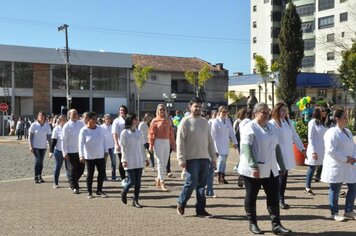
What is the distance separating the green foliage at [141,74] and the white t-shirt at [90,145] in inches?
1791

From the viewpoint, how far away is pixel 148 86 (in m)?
61.6

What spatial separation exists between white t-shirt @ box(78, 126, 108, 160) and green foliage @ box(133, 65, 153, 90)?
45.5 m

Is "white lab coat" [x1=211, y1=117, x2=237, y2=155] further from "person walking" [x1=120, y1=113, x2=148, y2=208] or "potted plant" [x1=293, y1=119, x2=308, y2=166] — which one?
"potted plant" [x1=293, y1=119, x2=308, y2=166]

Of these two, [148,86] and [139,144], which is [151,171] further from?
[148,86]

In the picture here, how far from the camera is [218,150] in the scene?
11.7 meters

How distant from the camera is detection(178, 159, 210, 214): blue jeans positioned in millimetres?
8406

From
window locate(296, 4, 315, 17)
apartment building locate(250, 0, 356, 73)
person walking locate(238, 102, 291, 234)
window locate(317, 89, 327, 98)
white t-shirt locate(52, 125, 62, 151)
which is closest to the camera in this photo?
person walking locate(238, 102, 291, 234)

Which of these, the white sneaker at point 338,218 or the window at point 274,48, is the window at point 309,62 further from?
the white sneaker at point 338,218

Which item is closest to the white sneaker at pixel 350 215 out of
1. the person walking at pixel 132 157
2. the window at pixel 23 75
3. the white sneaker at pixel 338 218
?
the white sneaker at pixel 338 218

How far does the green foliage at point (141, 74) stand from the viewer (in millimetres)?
56178

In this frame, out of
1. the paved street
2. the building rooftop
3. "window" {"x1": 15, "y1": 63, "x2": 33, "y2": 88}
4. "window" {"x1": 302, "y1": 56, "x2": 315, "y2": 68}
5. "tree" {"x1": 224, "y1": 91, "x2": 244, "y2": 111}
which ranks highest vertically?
"window" {"x1": 302, "y1": 56, "x2": 315, "y2": 68}

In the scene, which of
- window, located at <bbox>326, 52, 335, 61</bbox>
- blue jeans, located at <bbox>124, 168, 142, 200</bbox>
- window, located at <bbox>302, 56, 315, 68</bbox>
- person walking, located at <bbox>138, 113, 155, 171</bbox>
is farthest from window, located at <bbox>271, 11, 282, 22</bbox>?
blue jeans, located at <bbox>124, 168, 142, 200</bbox>

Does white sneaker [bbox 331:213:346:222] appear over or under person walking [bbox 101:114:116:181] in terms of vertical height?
under

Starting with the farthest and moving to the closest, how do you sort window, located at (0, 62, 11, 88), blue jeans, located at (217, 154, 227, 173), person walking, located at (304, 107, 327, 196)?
window, located at (0, 62, 11, 88) → blue jeans, located at (217, 154, 227, 173) → person walking, located at (304, 107, 327, 196)
